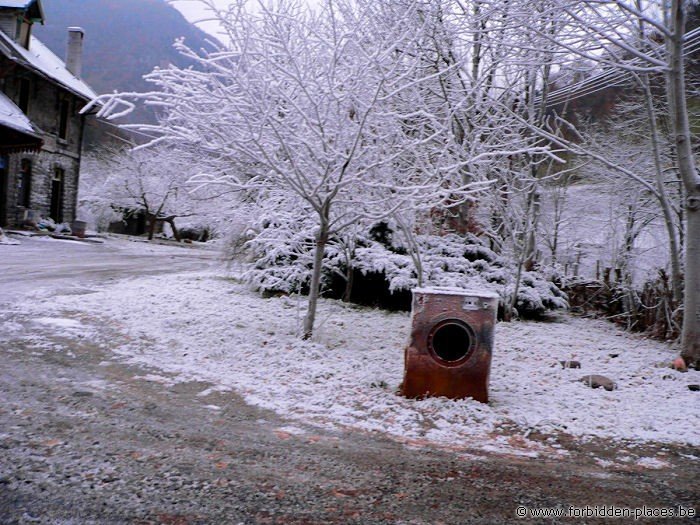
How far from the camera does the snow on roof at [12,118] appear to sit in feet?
57.4

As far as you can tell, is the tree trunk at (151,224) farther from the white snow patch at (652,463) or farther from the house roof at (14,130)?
the white snow patch at (652,463)

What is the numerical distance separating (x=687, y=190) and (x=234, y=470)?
6.23 m

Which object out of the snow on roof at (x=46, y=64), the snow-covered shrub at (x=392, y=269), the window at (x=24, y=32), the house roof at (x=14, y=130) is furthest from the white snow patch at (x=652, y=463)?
the window at (x=24, y=32)

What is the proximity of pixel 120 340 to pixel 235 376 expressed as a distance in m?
1.80

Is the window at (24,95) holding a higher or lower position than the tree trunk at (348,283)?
higher

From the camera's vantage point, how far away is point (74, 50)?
2872 centimetres

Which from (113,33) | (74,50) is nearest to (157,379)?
(74,50)

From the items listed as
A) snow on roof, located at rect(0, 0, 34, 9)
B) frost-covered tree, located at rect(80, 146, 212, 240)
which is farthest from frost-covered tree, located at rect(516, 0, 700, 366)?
frost-covered tree, located at rect(80, 146, 212, 240)

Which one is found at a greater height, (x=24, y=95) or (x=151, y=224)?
(x=24, y=95)

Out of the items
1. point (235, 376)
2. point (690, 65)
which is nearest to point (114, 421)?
point (235, 376)

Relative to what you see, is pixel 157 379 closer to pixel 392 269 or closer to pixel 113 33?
pixel 392 269

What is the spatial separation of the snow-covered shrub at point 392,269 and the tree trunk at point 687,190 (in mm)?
3169

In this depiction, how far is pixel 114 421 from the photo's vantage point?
3879 mm

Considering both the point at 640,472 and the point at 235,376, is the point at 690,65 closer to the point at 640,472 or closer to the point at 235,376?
the point at 640,472
